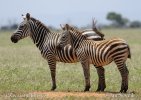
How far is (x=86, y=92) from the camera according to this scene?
1439 cm

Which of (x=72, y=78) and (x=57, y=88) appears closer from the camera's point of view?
(x=57, y=88)

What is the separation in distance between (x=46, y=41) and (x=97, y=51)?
189 cm

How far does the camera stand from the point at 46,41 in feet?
51.6

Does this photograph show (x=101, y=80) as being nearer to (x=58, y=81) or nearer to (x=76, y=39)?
(x=76, y=39)

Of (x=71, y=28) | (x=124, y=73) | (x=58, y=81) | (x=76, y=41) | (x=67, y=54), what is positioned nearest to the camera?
(x=124, y=73)

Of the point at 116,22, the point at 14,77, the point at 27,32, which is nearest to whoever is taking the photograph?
the point at 27,32

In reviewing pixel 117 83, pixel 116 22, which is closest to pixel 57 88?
pixel 117 83

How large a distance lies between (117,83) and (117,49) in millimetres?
3671

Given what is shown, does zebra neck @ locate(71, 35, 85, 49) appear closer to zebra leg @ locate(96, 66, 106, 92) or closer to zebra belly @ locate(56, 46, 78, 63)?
zebra belly @ locate(56, 46, 78, 63)

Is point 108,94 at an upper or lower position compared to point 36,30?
lower

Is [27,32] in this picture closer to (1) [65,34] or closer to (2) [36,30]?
(2) [36,30]

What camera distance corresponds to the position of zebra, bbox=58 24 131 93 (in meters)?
14.2

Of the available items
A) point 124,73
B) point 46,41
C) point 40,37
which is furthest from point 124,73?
point 40,37

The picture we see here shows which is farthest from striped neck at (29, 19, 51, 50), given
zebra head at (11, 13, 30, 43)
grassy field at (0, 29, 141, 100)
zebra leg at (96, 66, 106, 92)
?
zebra leg at (96, 66, 106, 92)
